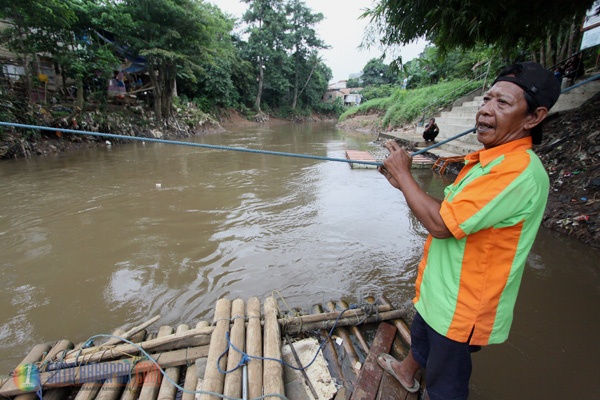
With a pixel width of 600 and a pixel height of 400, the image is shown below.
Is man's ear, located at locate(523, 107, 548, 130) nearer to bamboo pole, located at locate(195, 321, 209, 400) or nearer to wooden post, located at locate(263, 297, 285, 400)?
wooden post, located at locate(263, 297, 285, 400)

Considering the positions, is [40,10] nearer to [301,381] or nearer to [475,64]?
[301,381]

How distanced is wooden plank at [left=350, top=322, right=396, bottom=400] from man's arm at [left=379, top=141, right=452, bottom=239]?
1.16 meters

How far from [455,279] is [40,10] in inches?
548

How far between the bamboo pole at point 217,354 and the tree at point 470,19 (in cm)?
437

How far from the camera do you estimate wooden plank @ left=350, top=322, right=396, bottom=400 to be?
5.88ft

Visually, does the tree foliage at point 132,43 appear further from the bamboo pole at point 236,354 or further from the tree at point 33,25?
the bamboo pole at point 236,354

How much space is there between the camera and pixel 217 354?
6.26 ft

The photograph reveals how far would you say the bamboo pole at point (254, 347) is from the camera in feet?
5.63

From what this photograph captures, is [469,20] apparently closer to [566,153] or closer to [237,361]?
[566,153]

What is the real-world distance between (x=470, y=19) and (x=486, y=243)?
4.34 m

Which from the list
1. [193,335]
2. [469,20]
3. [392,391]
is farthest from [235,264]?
[469,20]

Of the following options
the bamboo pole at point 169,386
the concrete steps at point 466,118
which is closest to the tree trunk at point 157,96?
the concrete steps at point 466,118

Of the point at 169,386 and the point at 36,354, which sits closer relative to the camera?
the point at 169,386

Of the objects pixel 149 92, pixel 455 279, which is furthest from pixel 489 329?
pixel 149 92
